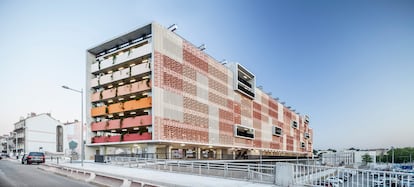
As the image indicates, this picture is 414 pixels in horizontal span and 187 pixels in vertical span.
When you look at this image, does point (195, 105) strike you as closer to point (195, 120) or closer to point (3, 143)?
point (195, 120)

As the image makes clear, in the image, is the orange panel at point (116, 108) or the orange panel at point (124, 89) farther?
the orange panel at point (116, 108)

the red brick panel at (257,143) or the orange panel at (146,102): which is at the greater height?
the orange panel at (146,102)

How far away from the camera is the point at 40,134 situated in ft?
279

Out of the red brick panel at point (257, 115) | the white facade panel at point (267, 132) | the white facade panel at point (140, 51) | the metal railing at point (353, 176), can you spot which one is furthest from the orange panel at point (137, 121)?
the white facade panel at point (267, 132)

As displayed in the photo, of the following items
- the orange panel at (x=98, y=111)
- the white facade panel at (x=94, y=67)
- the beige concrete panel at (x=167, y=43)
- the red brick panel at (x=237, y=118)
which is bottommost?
the red brick panel at (x=237, y=118)

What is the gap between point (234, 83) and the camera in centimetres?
6044

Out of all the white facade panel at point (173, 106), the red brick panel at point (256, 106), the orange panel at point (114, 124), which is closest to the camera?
the white facade panel at point (173, 106)

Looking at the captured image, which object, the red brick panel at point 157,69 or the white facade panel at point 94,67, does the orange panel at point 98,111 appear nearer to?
the white facade panel at point 94,67

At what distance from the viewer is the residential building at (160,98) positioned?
38.9 m

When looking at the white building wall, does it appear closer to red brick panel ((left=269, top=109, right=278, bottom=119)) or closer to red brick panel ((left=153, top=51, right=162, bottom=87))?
red brick panel ((left=153, top=51, right=162, bottom=87))

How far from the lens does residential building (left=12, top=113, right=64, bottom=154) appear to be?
82188 millimetres

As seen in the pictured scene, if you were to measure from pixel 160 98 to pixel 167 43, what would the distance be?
337 inches

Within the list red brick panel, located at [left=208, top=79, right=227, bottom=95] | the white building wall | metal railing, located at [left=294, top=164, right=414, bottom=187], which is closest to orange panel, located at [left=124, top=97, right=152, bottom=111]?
red brick panel, located at [left=208, top=79, right=227, bottom=95]

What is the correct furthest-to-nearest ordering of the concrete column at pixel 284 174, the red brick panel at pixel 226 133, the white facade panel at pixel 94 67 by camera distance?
the red brick panel at pixel 226 133
the white facade panel at pixel 94 67
the concrete column at pixel 284 174
